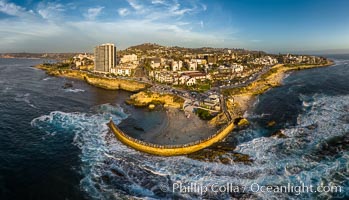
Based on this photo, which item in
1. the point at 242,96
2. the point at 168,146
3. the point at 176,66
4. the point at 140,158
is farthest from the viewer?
the point at 176,66

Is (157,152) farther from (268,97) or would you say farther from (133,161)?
(268,97)

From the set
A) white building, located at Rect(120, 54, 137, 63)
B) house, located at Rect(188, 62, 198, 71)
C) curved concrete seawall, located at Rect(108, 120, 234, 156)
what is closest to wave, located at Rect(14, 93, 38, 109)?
curved concrete seawall, located at Rect(108, 120, 234, 156)

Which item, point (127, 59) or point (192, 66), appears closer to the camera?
point (192, 66)

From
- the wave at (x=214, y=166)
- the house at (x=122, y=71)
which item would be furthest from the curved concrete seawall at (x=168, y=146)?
the house at (x=122, y=71)

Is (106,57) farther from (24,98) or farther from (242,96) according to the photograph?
(242,96)

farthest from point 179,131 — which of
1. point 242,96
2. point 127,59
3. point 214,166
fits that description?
point 127,59

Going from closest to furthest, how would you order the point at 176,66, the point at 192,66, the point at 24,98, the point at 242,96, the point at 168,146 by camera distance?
1. the point at 168,146
2. the point at 24,98
3. the point at 242,96
4. the point at 176,66
5. the point at 192,66

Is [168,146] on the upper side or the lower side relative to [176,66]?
lower

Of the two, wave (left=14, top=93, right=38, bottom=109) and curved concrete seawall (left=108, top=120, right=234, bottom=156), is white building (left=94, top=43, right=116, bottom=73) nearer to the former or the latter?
wave (left=14, top=93, right=38, bottom=109)
